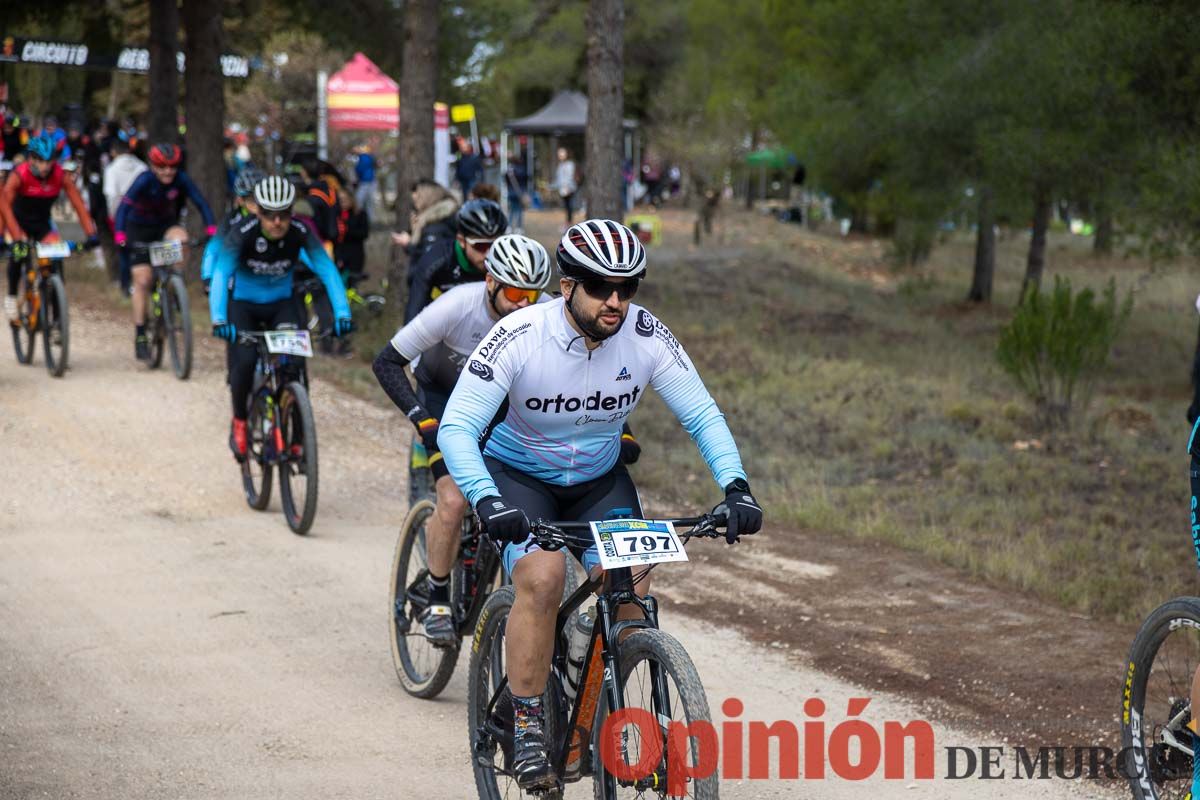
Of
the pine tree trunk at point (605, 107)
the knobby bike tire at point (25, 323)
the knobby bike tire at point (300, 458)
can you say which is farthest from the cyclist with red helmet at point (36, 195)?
the pine tree trunk at point (605, 107)

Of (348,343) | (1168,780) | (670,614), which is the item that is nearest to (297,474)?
(670,614)

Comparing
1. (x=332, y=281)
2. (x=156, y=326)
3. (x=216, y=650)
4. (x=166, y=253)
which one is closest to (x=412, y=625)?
(x=216, y=650)

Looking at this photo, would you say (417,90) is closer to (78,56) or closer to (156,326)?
(156,326)

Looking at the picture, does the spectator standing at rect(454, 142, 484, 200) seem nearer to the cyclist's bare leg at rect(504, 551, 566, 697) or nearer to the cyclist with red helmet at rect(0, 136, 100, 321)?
the cyclist with red helmet at rect(0, 136, 100, 321)

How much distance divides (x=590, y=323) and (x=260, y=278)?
5.63m

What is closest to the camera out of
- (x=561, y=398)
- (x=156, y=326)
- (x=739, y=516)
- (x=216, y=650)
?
(x=739, y=516)

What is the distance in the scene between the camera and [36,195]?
13.8 m

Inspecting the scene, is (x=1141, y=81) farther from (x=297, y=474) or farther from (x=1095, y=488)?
(x=297, y=474)

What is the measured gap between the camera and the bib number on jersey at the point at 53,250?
13555 millimetres

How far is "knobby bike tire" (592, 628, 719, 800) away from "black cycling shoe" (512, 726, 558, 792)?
0.52 feet

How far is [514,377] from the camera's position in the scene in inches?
183

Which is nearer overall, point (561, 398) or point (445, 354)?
point (561, 398)

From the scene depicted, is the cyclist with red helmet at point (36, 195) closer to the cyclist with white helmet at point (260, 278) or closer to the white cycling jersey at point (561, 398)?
the cyclist with white helmet at point (260, 278)

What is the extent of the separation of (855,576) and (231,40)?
3527 cm
